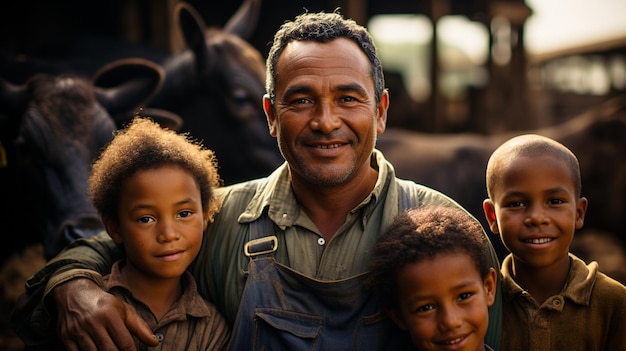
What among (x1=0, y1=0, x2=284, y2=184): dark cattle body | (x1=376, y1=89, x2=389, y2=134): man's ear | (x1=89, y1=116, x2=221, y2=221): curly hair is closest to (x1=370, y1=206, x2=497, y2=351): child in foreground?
(x1=376, y1=89, x2=389, y2=134): man's ear

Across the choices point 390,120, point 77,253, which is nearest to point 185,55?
point 77,253

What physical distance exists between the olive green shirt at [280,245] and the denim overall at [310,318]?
0.11 m

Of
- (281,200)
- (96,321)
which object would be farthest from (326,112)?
(96,321)

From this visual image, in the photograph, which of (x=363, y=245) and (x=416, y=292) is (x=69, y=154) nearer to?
(x=363, y=245)

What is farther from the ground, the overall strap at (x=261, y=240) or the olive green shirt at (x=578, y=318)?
the overall strap at (x=261, y=240)

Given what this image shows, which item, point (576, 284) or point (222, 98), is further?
point (222, 98)

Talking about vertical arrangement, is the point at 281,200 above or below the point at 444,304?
above

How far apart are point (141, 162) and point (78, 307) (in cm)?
63

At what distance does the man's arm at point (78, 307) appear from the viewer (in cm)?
263

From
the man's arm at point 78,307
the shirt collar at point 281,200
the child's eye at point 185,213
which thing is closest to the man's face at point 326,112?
the shirt collar at point 281,200

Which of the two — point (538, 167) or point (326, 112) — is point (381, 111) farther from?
point (538, 167)

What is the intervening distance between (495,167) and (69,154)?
280cm

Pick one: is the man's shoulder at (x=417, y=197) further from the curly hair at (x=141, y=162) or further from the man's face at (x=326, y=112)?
the curly hair at (x=141, y=162)

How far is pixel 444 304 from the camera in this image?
8.24 ft
